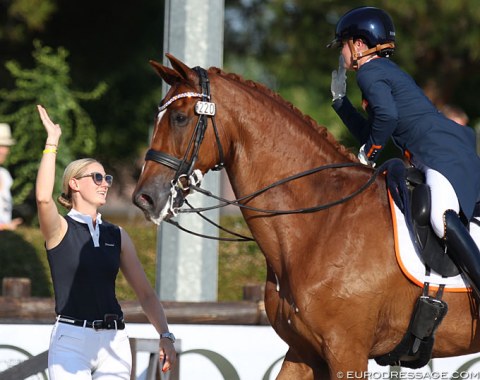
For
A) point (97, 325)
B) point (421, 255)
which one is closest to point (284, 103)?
point (421, 255)

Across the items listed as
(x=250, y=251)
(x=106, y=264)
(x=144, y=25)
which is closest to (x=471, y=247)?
(x=106, y=264)

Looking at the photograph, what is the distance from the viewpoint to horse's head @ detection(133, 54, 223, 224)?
17.3 ft

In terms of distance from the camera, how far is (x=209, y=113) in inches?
211

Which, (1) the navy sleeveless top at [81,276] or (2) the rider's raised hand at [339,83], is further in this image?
(2) the rider's raised hand at [339,83]

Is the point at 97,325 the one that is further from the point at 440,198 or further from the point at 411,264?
the point at 440,198

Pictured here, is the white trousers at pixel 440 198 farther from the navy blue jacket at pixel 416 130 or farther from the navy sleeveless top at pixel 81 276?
the navy sleeveless top at pixel 81 276

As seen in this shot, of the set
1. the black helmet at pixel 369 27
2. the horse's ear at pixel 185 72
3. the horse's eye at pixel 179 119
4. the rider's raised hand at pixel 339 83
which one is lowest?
the horse's eye at pixel 179 119

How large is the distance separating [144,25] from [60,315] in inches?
419

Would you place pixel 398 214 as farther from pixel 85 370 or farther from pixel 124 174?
pixel 124 174

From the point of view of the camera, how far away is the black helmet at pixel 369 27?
18.4ft

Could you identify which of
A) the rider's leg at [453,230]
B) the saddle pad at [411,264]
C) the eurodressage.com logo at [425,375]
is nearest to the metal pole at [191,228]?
the eurodressage.com logo at [425,375]

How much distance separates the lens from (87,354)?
17.6ft

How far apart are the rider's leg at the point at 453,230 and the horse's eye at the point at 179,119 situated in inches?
54.0

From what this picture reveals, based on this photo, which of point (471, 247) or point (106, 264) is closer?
point (471, 247)
